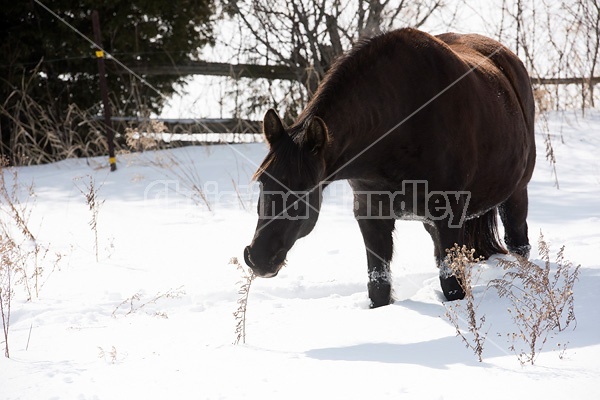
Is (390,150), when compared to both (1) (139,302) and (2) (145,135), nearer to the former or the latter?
(1) (139,302)

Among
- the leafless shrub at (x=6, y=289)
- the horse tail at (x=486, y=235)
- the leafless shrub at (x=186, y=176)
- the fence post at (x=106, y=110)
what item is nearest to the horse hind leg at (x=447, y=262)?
the horse tail at (x=486, y=235)

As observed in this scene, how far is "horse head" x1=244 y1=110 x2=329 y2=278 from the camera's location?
10.2 ft

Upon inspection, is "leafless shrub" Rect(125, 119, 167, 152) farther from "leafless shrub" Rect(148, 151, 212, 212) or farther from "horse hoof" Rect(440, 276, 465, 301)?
"horse hoof" Rect(440, 276, 465, 301)

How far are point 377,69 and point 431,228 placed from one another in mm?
1180

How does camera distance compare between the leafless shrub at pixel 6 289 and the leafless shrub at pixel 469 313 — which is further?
the leafless shrub at pixel 6 289

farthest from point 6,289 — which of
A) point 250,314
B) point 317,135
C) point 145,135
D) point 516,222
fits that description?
point 145,135

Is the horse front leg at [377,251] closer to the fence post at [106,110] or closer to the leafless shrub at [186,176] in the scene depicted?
the leafless shrub at [186,176]

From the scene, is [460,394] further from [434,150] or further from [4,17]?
[4,17]

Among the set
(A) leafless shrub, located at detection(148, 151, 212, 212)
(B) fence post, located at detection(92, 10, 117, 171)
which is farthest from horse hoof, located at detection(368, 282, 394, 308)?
(B) fence post, located at detection(92, 10, 117, 171)

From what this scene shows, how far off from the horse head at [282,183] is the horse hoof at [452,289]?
1.03 m

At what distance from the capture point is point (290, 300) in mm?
4012

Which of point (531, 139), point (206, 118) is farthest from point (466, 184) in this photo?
point (206, 118)

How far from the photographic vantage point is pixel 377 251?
3.94 meters

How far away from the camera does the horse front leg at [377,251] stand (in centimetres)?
390
